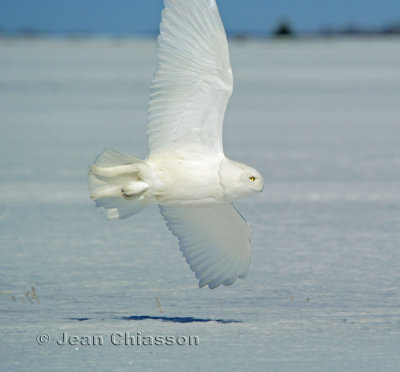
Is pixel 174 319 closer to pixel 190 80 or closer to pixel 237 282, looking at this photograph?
pixel 237 282

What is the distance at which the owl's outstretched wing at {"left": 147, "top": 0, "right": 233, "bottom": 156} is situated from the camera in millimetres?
3850

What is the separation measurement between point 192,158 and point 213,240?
0.39 metres

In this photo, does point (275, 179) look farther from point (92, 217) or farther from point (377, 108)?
point (377, 108)

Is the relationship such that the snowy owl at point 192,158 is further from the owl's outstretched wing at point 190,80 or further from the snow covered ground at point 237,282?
the snow covered ground at point 237,282

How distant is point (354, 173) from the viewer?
8.36 meters

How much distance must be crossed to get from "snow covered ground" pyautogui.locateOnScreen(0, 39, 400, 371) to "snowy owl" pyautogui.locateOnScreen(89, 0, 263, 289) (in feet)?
1.02

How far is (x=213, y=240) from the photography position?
406 cm

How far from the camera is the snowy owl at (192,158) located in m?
3.82

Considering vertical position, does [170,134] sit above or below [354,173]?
above

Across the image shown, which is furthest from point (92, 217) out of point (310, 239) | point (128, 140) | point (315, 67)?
point (315, 67)

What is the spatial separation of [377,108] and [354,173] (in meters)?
6.37

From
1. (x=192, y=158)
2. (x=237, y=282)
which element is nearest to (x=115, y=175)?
(x=192, y=158)

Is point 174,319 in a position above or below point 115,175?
below

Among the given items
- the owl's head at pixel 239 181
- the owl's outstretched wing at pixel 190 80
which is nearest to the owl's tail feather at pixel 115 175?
the owl's outstretched wing at pixel 190 80
